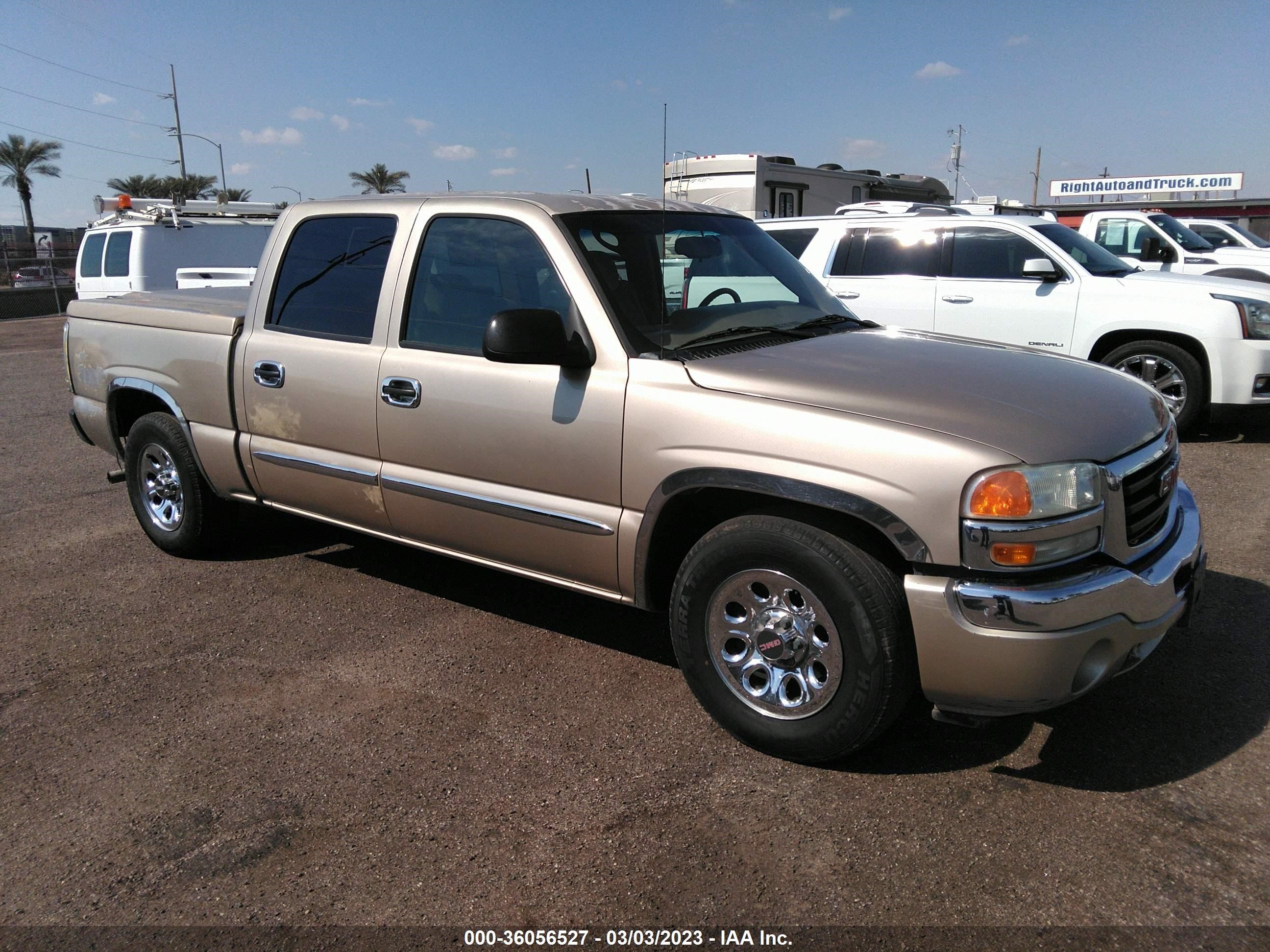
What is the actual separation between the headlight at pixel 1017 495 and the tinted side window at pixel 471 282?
5.43ft

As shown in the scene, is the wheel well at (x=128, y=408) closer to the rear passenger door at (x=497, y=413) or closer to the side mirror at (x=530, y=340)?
the rear passenger door at (x=497, y=413)

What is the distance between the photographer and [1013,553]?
268 centimetres

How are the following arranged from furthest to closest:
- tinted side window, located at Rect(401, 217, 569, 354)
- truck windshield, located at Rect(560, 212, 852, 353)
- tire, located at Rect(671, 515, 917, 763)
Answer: tinted side window, located at Rect(401, 217, 569, 354), truck windshield, located at Rect(560, 212, 852, 353), tire, located at Rect(671, 515, 917, 763)

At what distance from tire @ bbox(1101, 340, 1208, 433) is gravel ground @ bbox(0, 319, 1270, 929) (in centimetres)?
351

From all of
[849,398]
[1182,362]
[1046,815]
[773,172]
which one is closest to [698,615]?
[849,398]

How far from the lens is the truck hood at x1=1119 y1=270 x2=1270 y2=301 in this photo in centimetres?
764

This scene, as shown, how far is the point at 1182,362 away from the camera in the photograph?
772 cm

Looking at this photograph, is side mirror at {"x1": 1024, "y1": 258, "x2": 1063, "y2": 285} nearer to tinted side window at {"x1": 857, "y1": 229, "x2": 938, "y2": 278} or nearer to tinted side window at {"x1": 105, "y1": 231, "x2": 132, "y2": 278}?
tinted side window at {"x1": 857, "y1": 229, "x2": 938, "y2": 278}

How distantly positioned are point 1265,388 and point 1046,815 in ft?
20.3

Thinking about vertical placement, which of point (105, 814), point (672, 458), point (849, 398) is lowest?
point (105, 814)

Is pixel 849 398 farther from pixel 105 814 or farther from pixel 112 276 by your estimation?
pixel 112 276

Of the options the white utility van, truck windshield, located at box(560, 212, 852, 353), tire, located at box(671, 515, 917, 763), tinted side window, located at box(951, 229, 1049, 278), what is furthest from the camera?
the white utility van

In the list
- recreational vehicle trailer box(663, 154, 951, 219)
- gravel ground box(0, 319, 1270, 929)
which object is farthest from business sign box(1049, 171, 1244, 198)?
gravel ground box(0, 319, 1270, 929)

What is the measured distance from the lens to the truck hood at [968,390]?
2838 millimetres
